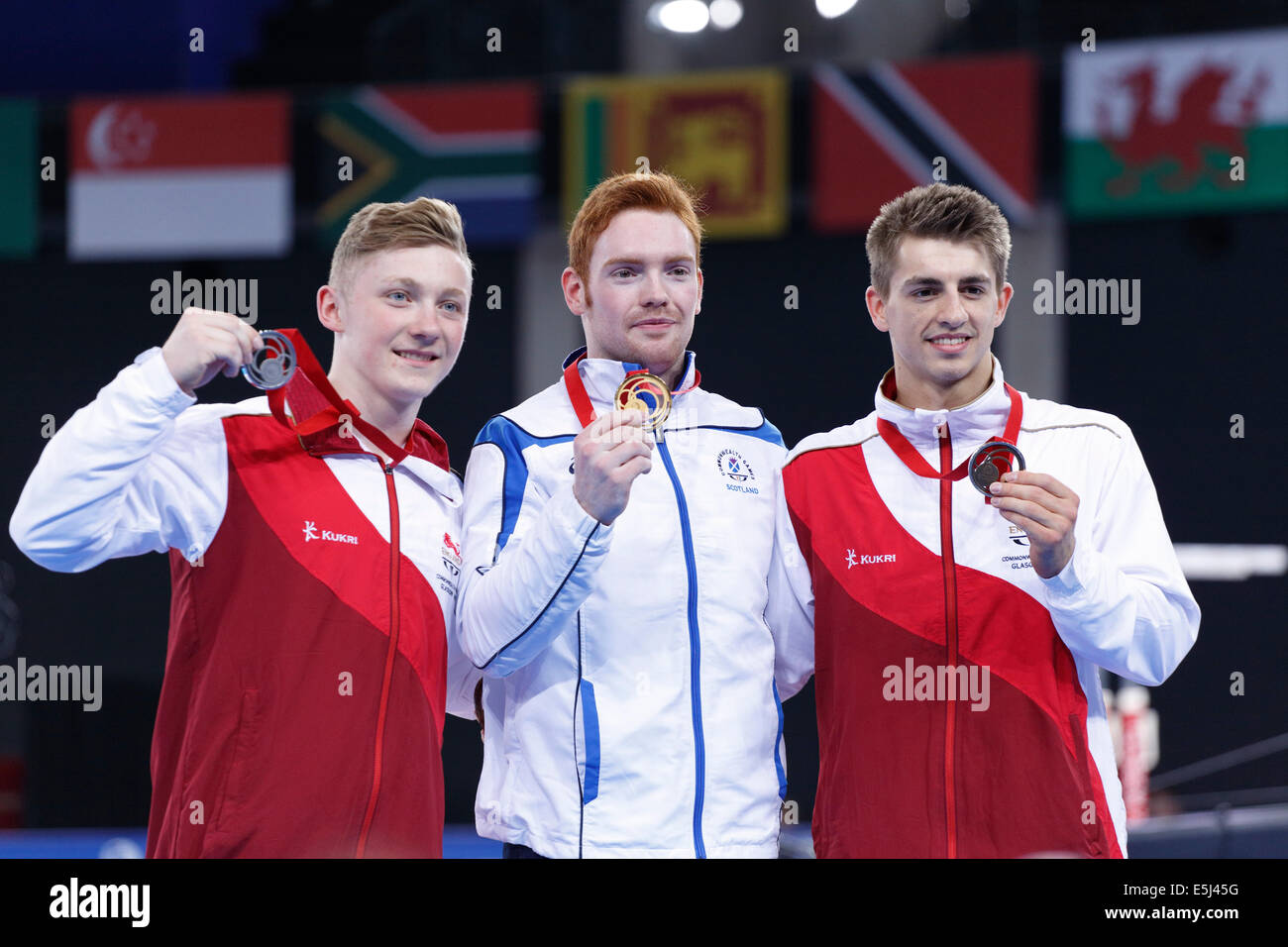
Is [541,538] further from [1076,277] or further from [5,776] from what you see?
[5,776]

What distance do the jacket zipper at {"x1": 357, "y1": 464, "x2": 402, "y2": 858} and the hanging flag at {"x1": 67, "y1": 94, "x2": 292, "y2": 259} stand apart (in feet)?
24.1

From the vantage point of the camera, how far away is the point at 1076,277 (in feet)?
30.5

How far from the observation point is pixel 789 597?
2.98 metres

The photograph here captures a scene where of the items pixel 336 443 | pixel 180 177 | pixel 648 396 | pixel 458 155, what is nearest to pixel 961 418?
pixel 648 396

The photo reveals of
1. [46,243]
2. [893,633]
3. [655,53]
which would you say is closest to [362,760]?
[893,633]

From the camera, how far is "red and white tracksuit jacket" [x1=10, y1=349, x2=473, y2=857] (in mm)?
2760

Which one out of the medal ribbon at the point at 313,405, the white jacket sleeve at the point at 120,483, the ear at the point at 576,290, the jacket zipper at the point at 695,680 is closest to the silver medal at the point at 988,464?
the jacket zipper at the point at 695,680

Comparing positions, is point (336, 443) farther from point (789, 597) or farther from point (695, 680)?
point (789, 597)

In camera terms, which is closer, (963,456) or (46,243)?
(963,456)

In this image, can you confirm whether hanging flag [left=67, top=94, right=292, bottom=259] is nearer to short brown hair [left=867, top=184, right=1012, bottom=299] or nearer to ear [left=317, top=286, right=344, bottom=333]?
ear [left=317, top=286, right=344, bottom=333]

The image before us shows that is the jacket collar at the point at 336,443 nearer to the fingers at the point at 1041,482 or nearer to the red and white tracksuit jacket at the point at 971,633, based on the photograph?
the red and white tracksuit jacket at the point at 971,633

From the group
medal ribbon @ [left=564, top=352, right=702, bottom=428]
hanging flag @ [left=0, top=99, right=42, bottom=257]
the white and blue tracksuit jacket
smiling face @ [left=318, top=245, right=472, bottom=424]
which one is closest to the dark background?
hanging flag @ [left=0, top=99, right=42, bottom=257]

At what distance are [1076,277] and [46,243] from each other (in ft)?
25.8
